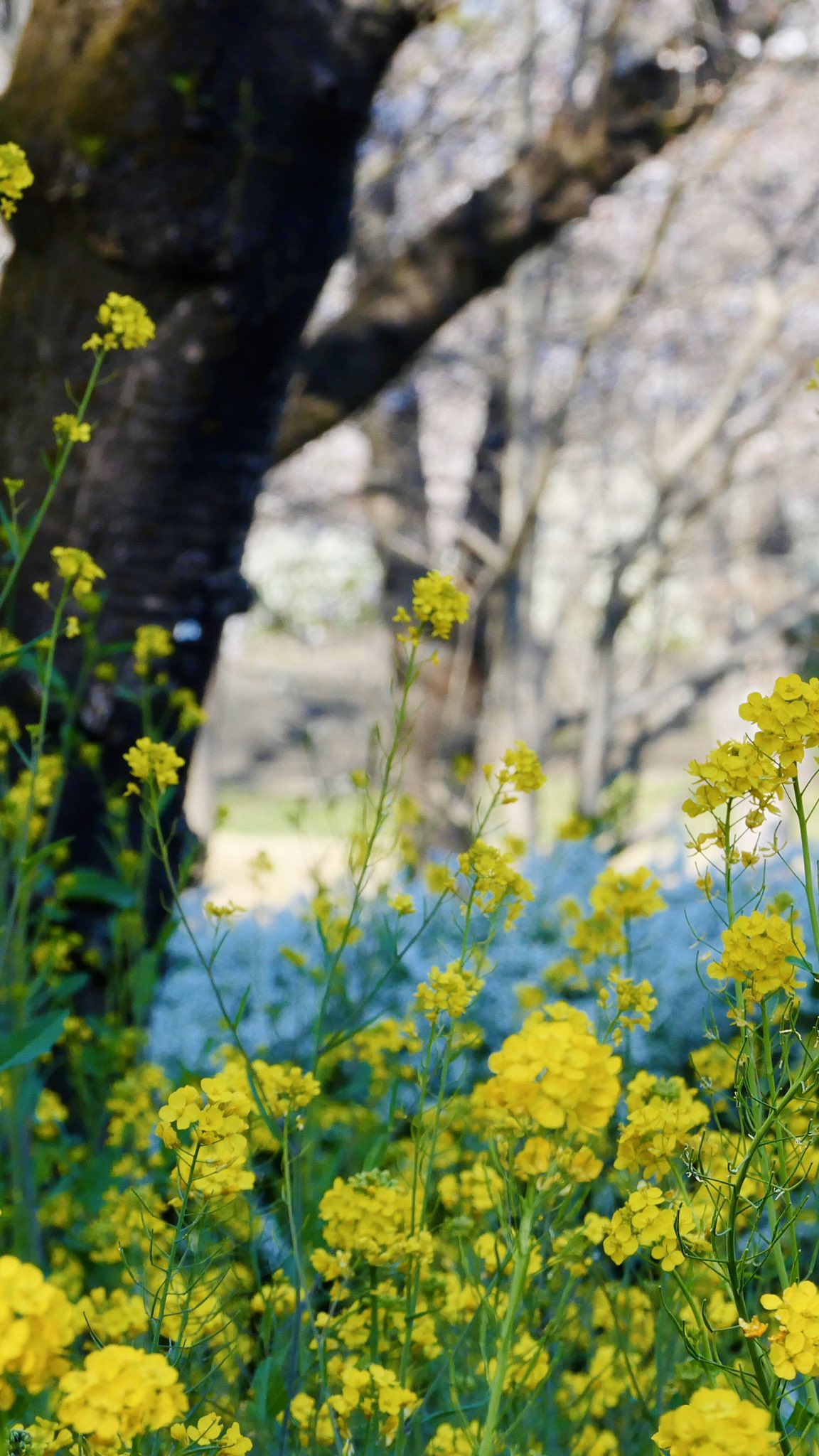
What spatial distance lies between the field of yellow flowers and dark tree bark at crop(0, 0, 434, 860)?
0.89 metres

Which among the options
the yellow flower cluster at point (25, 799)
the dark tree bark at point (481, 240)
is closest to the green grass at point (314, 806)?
the dark tree bark at point (481, 240)

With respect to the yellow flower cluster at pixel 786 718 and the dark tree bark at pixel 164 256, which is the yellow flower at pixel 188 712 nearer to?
the dark tree bark at pixel 164 256

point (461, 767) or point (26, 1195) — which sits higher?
point (461, 767)

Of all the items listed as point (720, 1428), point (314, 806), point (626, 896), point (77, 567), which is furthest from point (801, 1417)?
point (314, 806)

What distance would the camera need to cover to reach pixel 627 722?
23.7ft

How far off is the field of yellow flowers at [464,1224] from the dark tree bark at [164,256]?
2.92 ft

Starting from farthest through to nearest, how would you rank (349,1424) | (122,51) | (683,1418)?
(122,51), (349,1424), (683,1418)

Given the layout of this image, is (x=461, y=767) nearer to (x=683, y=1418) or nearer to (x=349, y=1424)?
(x=349, y=1424)

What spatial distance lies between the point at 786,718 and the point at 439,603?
1.52 feet

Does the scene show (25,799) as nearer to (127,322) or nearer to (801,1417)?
(127,322)

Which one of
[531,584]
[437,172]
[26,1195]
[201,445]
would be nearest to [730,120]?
[437,172]

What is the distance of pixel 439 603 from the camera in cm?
126

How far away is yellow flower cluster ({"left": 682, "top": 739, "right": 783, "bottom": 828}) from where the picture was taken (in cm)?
90

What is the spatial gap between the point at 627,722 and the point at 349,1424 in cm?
631
